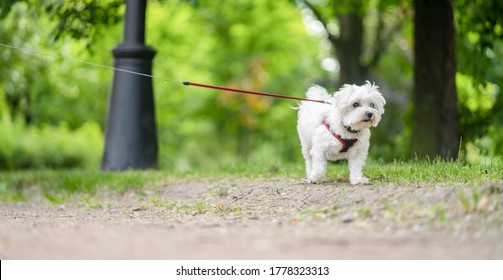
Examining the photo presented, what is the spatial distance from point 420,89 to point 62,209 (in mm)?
5583

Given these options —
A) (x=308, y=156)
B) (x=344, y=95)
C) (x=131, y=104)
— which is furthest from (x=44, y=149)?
(x=344, y=95)

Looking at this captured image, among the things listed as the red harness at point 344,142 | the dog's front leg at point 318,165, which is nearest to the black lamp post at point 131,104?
the dog's front leg at point 318,165

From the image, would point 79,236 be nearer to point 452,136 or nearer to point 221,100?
point 452,136

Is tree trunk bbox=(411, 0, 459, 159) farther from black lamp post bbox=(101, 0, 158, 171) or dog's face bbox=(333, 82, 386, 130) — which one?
black lamp post bbox=(101, 0, 158, 171)

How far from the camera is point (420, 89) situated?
10930 mm

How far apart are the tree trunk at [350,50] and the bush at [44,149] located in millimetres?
8347

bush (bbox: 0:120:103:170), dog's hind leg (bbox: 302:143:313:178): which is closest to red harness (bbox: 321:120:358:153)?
dog's hind leg (bbox: 302:143:313:178)

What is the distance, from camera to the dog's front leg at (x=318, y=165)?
749 centimetres

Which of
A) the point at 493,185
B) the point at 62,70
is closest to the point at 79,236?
the point at 493,185

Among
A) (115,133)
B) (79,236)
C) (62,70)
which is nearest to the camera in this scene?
(79,236)

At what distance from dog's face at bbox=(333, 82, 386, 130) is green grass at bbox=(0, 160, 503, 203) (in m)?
0.66

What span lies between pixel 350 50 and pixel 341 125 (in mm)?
8463

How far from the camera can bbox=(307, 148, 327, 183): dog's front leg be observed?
749cm

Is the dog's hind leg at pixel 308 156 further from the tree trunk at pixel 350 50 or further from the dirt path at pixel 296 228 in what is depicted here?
the tree trunk at pixel 350 50
